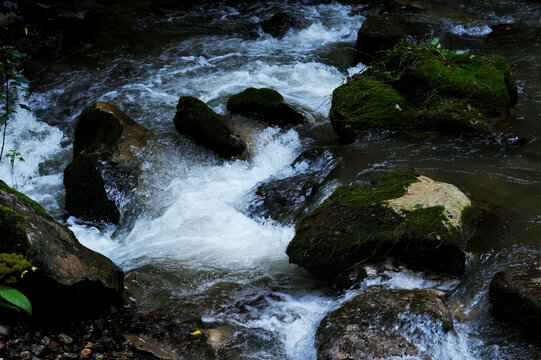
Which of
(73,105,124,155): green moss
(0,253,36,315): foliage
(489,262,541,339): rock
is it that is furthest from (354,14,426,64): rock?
(0,253,36,315): foliage

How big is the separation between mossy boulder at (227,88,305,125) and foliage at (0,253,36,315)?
18.4 ft

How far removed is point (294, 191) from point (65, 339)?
3.65m

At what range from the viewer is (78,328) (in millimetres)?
4133

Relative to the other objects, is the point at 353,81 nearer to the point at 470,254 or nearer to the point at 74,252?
the point at 470,254

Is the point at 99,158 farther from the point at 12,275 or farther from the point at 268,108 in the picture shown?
the point at 12,275

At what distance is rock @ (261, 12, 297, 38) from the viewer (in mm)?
13109

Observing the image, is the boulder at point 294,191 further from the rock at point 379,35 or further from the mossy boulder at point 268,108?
the rock at point 379,35

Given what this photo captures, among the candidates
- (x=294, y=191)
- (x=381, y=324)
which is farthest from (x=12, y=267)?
(x=294, y=191)

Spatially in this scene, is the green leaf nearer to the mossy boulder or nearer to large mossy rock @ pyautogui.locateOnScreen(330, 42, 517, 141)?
large mossy rock @ pyautogui.locateOnScreen(330, 42, 517, 141)

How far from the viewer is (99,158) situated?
23.2 feet

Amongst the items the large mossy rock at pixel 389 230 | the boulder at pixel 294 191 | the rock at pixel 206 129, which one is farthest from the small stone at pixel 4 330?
the rock at pixel 206 129

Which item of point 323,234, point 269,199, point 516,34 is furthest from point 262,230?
point 516,34

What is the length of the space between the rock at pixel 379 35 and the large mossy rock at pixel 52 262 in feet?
26.4

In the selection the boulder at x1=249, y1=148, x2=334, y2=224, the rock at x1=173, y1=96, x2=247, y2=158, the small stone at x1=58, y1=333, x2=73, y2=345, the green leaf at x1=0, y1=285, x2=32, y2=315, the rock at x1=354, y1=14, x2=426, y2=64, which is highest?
the rock at x1=354, y1=14, x2=426, y2=64
